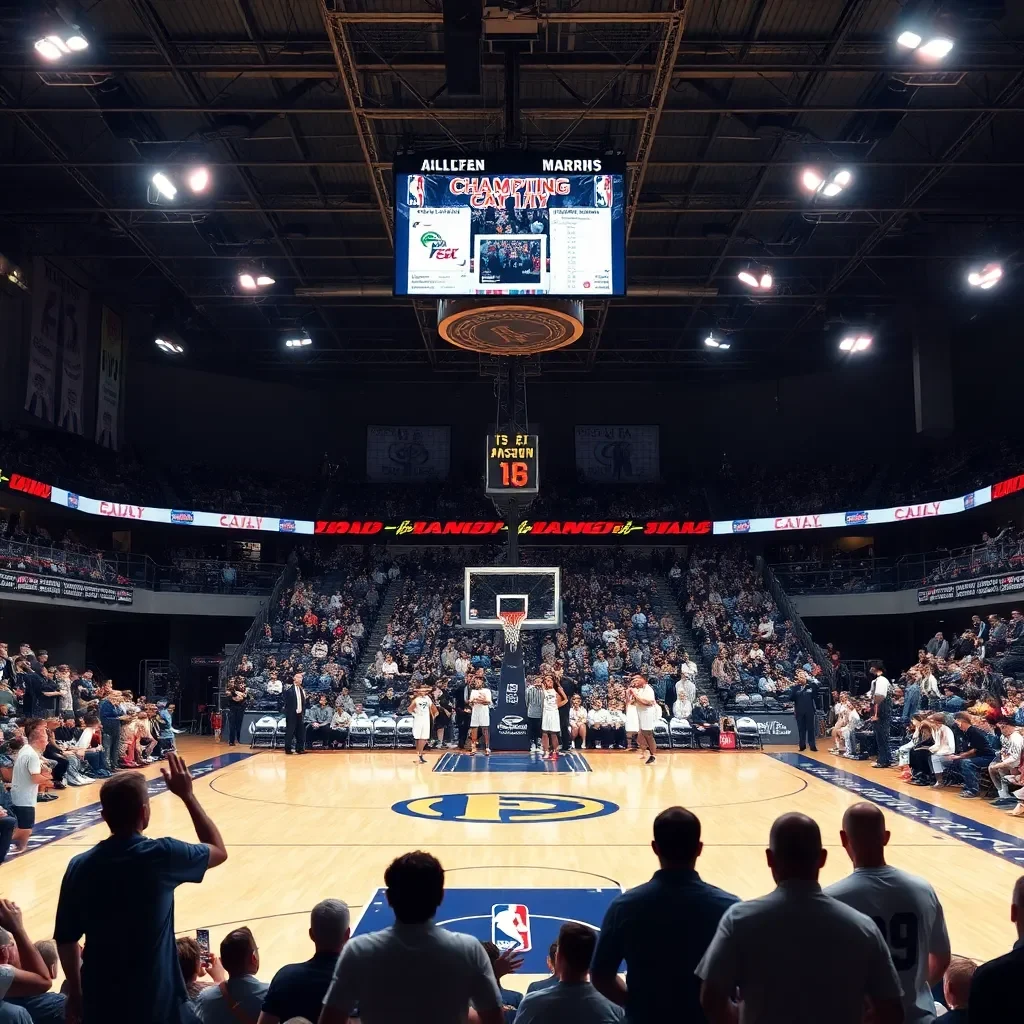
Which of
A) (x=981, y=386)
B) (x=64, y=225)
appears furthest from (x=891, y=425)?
Result: (x=64, y=225)

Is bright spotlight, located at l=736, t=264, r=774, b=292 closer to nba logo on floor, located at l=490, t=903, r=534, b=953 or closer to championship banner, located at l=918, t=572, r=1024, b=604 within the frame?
championship banner, located at l=918, t=572, r=1024, b=604

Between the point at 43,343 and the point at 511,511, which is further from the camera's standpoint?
the point at 43,343

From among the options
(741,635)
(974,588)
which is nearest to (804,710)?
(741,635)

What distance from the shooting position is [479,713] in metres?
20.7

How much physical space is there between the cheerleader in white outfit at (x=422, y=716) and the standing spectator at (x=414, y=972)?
668 inches

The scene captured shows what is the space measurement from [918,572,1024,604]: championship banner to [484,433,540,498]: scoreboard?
1235cm

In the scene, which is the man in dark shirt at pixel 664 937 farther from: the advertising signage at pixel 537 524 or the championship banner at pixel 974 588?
the advertising signage at pixel 537 524

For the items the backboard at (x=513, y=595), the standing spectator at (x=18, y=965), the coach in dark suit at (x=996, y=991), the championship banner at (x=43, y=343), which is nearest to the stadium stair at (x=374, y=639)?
the backboard at (x=513, y=595)

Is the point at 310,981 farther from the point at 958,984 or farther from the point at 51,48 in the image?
the point at 51,48

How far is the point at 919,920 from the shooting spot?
3.50 meters

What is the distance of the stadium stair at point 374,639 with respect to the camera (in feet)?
87.0

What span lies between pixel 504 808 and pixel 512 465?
24.9 feet

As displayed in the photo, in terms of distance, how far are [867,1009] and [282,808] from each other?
1220 cm

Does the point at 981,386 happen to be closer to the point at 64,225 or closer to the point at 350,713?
the point at 350,713
